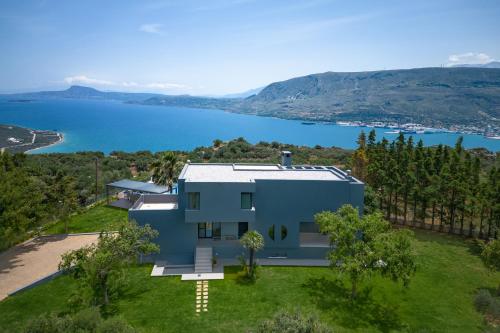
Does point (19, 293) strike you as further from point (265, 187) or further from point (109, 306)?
point (265, 187)

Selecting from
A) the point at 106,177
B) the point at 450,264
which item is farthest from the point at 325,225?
the point at 106,177

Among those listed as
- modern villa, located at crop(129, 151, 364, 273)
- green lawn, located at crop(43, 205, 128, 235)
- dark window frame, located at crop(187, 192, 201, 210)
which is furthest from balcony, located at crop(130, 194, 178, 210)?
green lawn, located at crop(43, 205, 128, 235)

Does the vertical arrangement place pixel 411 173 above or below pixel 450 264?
above

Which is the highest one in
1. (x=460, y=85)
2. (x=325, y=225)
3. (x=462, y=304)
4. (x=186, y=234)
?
(x=460, y=85)

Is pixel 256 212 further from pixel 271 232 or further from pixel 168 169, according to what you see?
pixel 168 169

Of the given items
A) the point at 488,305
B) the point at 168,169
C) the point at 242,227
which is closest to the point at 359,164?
the point at 242,227

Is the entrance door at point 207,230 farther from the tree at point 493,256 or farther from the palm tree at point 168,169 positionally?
the tree at point 493,256

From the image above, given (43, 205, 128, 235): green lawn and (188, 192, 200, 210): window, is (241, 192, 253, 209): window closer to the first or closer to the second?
(188, 192, 200, 210): window
